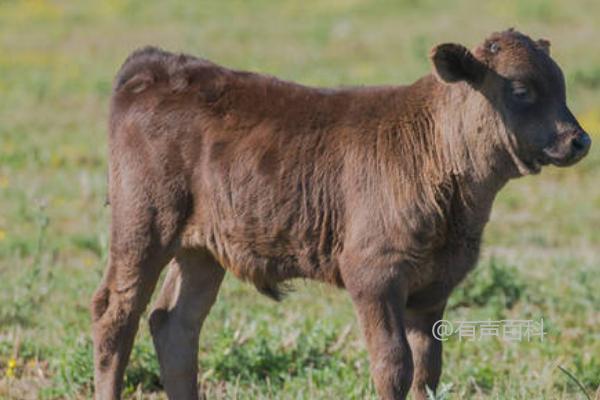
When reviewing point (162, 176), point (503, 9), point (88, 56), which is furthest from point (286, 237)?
point (503, 9)

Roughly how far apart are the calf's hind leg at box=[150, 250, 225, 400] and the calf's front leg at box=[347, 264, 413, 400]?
1.39m

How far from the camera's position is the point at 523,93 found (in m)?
7.13

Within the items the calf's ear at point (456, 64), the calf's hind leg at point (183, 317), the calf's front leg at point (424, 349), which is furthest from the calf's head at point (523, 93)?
the calf's hind leg at point (183, 317)

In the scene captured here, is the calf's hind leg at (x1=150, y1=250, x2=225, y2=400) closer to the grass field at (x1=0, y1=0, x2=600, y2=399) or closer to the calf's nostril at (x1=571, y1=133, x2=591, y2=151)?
A: the grass field at (x1=0, y1=0, x2=600, y2=399)

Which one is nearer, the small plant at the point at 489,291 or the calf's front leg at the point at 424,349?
the calf's front leg at the point at 424,349

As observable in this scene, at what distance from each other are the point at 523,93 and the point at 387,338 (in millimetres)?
1425

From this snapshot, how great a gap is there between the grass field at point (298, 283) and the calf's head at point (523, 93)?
130cm

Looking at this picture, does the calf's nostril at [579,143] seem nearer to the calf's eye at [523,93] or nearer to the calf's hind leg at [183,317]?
the calf's eye at [523,93]

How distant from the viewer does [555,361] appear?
9.13 m

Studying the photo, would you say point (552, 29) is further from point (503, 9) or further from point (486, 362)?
point (486, 362)

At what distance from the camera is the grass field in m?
8.84

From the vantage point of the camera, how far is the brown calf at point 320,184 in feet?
23.4

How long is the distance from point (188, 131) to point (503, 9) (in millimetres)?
19101

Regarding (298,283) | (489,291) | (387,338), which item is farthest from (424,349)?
A: (489,291)
